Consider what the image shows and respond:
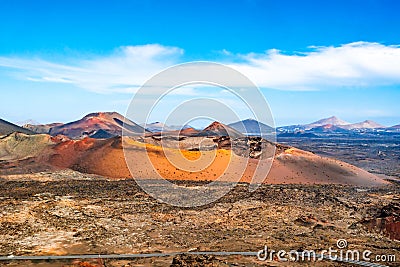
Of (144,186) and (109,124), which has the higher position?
(109,124)

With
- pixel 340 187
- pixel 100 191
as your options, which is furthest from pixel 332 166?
pixel 100 191

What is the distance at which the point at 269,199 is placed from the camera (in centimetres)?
2755

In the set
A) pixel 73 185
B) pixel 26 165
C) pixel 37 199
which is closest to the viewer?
pixel 37 199

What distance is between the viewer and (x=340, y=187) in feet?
113

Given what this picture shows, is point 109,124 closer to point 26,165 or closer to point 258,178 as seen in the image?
point 26,165

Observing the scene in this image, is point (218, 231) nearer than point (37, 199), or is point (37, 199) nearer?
point (218, 231)

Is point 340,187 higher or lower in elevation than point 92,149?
lower

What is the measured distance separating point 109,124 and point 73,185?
10184 centimetres

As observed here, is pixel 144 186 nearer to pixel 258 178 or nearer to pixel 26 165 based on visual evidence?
pixel 258 178

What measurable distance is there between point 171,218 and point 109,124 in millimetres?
112895

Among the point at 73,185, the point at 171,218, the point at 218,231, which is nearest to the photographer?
the point at 218,231

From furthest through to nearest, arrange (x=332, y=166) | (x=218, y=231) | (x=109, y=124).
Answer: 1. (x=109, y=124)
2. (x=332, y=166)
3. (x=218, y=231)

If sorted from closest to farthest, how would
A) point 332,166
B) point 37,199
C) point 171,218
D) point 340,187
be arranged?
point 171,218
point 37,199
point 340,187
point 332,166

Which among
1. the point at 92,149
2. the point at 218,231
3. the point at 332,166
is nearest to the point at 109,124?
the point at 92,149
